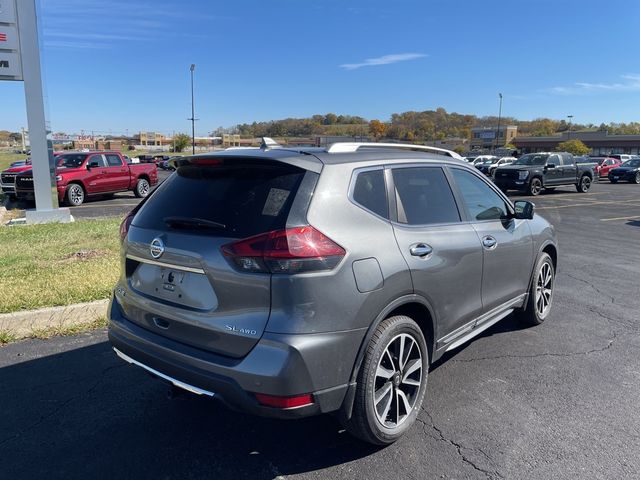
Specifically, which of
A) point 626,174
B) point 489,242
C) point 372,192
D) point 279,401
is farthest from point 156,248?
point 626,174

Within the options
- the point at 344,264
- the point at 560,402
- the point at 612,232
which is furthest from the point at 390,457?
the point at 612,232

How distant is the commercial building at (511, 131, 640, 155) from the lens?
86238 millimetres

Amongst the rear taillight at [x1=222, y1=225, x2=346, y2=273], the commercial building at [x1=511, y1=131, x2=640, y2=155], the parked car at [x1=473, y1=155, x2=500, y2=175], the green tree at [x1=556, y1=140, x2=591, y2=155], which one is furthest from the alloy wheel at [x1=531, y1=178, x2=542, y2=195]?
the commercial building at [x1=511, y1=131, x2=640, y2=155]

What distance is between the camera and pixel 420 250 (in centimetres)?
324

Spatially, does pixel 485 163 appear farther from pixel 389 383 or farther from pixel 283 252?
pixel 283 252

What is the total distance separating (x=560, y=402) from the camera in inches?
145

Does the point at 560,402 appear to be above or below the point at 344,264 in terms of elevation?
below

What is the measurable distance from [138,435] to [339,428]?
1.31 m

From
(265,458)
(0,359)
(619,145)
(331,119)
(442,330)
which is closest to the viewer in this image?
(265,458)

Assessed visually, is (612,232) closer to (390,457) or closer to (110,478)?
(390,457)

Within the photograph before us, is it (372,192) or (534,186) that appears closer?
(372,192)

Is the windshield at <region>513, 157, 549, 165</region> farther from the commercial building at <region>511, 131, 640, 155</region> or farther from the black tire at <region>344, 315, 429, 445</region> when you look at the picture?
the commercial building at <region>511, 131, 640, 155</region>

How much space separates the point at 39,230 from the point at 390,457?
9394mm

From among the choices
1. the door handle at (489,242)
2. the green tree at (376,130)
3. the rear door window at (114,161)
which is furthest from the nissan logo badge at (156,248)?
the green tree at (376,130)
